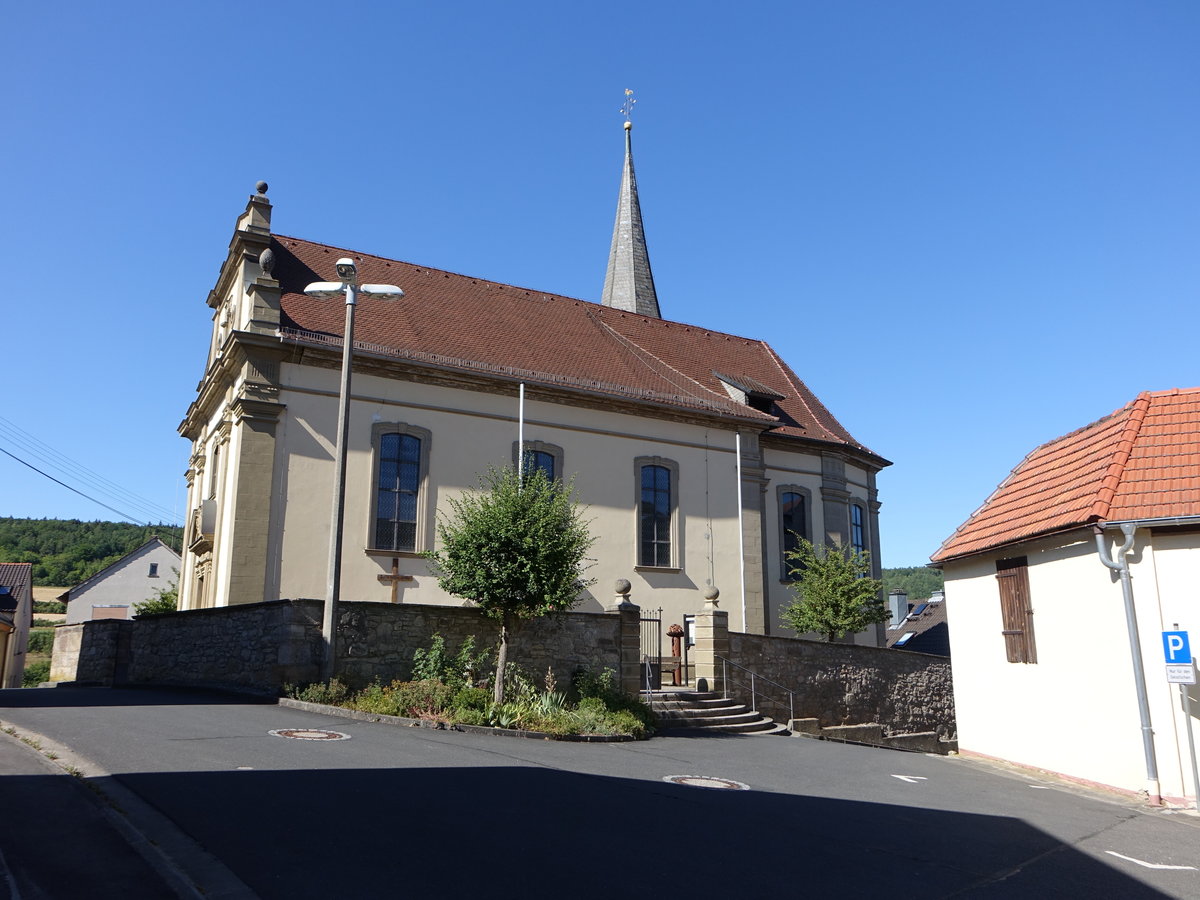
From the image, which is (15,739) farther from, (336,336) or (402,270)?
(402,270)

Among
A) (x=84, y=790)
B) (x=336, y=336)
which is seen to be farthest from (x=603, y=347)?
(x=84, y=790)

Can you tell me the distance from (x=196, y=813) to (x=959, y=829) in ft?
22.2

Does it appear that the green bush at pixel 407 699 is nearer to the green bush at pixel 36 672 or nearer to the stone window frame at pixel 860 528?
the stone window frame at pixel 860 528

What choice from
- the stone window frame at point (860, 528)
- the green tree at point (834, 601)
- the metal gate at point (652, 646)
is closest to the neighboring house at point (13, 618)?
the metal gate at point (652, 646)

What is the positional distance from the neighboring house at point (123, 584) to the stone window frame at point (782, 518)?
1617 inches

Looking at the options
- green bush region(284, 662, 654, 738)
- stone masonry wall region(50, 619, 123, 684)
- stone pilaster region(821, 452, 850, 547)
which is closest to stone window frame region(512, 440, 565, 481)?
green bush region(284, 662, 654, 738)

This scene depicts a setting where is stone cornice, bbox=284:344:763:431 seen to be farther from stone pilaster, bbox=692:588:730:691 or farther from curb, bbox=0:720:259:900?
curb, bbox=0:720:259:900

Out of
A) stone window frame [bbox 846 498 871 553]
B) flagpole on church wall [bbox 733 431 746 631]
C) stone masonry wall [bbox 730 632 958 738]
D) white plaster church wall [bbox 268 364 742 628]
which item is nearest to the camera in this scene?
white plaster church wall [bbox 268 364 742 628]

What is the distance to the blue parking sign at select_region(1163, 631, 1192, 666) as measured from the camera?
35.3 ft

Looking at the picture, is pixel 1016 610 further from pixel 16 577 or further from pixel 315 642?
pixel 16 577

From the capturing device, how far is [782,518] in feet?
87.9

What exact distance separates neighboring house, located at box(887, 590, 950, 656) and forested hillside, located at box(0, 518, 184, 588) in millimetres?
54050

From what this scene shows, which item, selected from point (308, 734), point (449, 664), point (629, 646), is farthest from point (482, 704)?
point (629, 646)

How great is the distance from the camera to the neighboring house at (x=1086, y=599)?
37.8 ft
